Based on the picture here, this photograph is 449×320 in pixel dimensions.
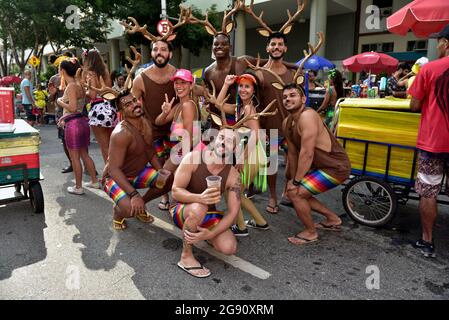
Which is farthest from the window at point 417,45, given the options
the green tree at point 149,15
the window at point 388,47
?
the green tree at point 149,15

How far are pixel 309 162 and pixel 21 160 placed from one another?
117 inches

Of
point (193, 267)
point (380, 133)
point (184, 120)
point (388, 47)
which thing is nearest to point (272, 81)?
point (184, 120)

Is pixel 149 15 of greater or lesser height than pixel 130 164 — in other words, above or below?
above

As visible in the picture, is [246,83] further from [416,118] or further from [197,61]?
[197,61]

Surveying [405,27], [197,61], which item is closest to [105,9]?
[197,61]

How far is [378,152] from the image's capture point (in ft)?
11.7

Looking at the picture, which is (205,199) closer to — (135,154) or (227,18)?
(135,154)

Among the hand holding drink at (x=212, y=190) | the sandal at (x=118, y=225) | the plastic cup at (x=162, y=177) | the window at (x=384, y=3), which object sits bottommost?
the sandal at (x=118, y=225)

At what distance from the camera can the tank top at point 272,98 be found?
392 cm

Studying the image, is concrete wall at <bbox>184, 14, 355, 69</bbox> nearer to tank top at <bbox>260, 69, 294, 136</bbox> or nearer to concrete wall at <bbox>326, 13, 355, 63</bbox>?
concrete wall at <bbox>326, 13, 355, 63</bbox>

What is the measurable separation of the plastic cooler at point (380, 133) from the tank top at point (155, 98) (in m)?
1.89

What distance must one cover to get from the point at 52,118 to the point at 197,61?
1480 centimetres

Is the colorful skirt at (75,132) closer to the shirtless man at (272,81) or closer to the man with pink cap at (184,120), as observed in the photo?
the man with pink cap at (184,120)
